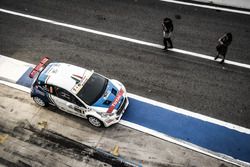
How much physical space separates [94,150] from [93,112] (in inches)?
54.4

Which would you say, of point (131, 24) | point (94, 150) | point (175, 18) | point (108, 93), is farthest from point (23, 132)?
point (175, 18)

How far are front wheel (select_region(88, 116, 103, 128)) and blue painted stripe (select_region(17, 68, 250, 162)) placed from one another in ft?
3.40

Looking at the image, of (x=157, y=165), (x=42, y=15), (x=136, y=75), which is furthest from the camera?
(x=42, y=15)

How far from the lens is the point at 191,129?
1007 centimetres

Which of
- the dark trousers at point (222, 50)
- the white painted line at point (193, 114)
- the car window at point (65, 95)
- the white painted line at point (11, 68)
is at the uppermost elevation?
the dark trousers at point (222, 50)

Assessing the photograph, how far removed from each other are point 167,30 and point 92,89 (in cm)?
441

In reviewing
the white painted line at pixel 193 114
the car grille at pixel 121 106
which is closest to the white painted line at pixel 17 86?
the car grille at pixel 121 106

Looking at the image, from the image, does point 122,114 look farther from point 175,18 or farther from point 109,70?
point 175,18

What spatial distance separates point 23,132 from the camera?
34.3ft

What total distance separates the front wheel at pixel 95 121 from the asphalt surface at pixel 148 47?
216 centimetres

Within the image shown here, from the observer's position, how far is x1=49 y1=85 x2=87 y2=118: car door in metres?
9.93

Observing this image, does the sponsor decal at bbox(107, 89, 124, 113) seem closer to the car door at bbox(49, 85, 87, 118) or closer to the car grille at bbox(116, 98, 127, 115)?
the car grille at bbox(116, 98, 127, 115)

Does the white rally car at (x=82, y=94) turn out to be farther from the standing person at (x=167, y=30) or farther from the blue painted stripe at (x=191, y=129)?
the standing person at (x=167, y=30)

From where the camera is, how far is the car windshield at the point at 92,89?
9875 mm
